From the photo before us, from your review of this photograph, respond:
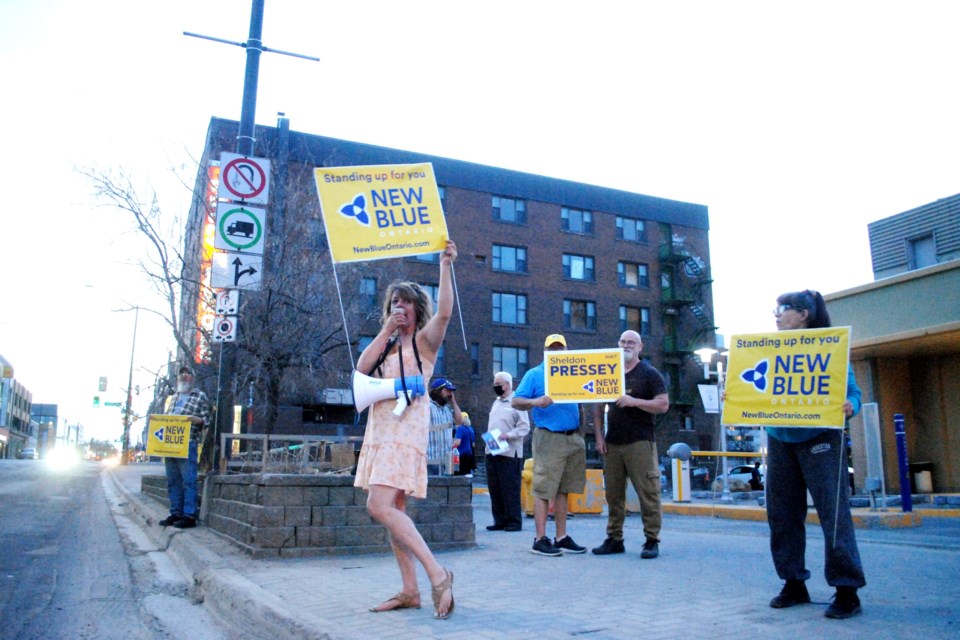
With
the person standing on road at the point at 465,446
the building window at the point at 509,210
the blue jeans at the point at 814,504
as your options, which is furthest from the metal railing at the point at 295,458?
the building window at the point at 509,210

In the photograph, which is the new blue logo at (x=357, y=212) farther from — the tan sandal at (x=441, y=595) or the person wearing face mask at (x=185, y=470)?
the person wearing face mask at (x=185, y=470)

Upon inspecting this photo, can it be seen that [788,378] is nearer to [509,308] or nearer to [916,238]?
[916,238]

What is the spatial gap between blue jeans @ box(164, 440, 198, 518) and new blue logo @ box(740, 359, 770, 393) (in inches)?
254

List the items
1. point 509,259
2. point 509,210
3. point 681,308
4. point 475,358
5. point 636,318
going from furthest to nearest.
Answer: point 681,308 < point 636,318 < point 509,210 < point 509,259 < point 475,358

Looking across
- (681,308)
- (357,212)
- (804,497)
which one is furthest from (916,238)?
(681,308)

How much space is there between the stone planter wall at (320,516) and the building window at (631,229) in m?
40.8

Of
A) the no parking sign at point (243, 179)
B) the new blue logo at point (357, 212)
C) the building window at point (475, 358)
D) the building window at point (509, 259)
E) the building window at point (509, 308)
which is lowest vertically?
the new blue logo at point (357, 212)

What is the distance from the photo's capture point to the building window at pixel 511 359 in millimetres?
41656

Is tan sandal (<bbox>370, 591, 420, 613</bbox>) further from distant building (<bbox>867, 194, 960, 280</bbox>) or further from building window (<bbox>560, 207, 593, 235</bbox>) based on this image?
building window (<bbox>560, 207, 593, 235</bbox>)

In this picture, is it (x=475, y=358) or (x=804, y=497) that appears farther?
(x=475, y=358)

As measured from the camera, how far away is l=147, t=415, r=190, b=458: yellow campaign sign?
884cm

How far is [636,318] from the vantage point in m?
46.8

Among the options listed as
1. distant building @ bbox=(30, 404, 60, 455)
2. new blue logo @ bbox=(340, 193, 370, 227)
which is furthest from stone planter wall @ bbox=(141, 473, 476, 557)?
distant building @ bbox=(30, 404, 60, 455)

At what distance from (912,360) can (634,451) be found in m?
13.8
